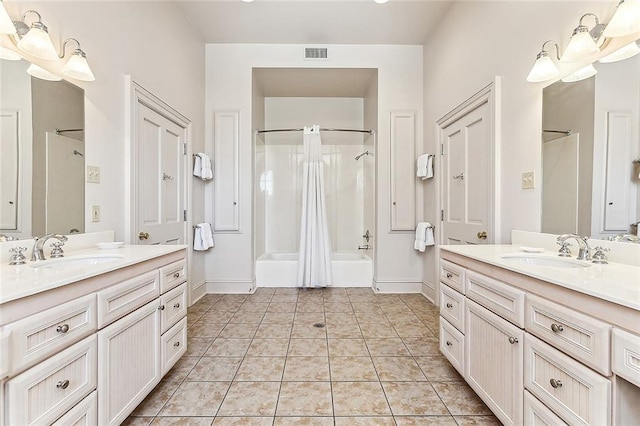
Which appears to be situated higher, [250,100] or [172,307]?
[250,100]

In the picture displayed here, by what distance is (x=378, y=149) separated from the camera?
11.4ft

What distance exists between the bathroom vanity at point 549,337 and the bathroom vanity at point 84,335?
164 centimetres

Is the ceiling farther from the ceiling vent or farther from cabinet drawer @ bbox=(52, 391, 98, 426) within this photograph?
cabinet drawer @ bbox=(52, 391, 98, 426)

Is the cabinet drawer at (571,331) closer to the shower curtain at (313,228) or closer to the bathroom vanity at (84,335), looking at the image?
the bathroom vanity at (84,335)

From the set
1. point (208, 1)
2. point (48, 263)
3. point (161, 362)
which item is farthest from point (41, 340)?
point (208, 1)

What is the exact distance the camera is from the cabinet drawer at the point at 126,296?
1.16m

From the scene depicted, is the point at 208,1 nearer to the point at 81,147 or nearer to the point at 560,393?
the point at 81,147

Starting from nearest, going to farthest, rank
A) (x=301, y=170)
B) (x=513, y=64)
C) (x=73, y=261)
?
(x=73, y=261)
(x=513, y=64)
(x=301, y=170)

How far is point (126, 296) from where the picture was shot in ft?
4.26

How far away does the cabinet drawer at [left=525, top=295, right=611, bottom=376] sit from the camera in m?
0.83

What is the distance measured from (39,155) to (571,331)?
92.3 inches

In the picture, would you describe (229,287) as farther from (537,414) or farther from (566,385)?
(566,385)

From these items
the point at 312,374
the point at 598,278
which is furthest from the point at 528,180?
the point at 312,374

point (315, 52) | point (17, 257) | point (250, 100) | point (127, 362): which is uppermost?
point (315, 52)
